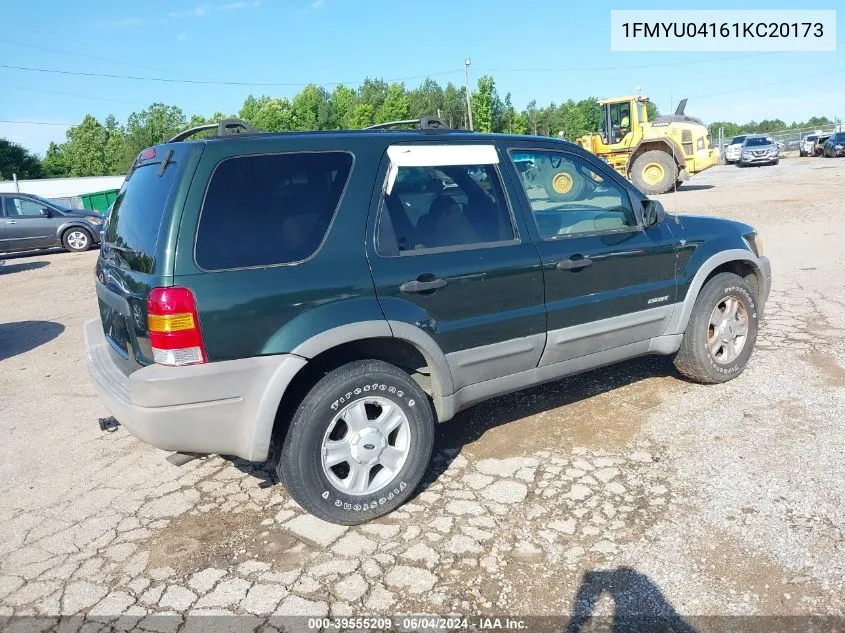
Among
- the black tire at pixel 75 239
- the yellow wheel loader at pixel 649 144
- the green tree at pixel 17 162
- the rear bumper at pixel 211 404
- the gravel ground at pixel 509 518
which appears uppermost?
the green tree at pixel 17 162

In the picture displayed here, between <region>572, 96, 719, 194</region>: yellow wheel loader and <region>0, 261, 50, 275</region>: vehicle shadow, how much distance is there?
51.1 ft

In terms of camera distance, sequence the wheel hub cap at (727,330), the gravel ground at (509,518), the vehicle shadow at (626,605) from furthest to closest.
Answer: the wheel hub cap at (727,330)
the gravel ground at (509,518)
the vehicle shadow at (626,605)

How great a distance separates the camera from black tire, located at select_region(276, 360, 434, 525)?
9.98 feet

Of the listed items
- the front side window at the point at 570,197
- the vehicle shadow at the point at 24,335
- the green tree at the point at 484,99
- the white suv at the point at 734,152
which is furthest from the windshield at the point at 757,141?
the vehicle shadow at the point at 24,335

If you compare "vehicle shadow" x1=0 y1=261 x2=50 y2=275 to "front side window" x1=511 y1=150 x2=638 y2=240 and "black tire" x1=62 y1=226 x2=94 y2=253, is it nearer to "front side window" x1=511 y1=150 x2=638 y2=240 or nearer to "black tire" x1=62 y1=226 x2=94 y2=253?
"black tire" x1=62 y1=226 x2=94 y2=253

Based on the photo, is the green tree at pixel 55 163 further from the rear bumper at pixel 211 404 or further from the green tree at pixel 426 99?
the rear bumper at pixel 211 404

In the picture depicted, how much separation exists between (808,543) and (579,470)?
1130 mm

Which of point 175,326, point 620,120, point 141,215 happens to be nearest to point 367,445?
point 175,326

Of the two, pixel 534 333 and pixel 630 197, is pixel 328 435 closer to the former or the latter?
pixel 534 333

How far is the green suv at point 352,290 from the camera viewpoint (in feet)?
9.45

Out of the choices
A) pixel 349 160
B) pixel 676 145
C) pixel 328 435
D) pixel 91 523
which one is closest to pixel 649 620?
pixel 328 435

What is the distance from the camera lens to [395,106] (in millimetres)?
78500

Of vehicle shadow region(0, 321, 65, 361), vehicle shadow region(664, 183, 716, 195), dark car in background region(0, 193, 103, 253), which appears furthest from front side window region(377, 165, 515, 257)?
vehicle shadow region(664, 183, 716, 195)

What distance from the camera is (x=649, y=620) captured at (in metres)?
2.48
